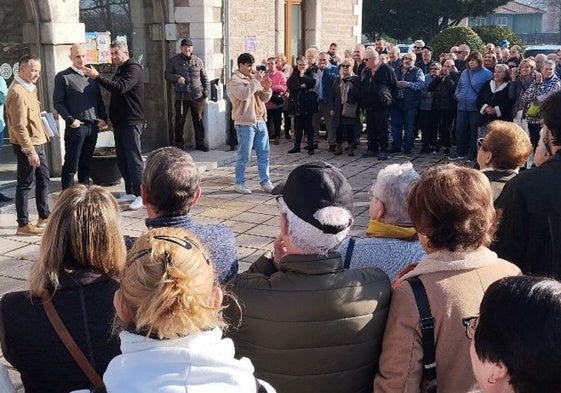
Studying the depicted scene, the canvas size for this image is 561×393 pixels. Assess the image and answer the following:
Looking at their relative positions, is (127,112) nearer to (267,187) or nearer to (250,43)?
(267,187)

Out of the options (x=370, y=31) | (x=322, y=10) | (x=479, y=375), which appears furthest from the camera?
(x=370, y=31)

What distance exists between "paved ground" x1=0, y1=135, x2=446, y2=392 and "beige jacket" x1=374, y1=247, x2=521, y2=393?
98.0 inches

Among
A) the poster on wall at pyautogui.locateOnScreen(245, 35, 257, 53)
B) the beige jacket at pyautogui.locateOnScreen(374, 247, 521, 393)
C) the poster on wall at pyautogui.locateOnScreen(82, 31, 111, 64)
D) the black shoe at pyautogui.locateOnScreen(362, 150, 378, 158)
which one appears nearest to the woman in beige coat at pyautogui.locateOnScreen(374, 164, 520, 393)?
the beige jacket at pyautogui.locateOnScreen(374, 247, 521, 393)

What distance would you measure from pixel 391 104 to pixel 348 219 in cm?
881

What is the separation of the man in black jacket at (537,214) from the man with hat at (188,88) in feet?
25.7

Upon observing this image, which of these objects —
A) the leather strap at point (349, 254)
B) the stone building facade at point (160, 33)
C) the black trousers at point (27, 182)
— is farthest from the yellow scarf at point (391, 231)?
the stone building facade at point (160, 33)

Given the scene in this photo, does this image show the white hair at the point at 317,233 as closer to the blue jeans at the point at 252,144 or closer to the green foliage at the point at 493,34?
the blue jeans at the point at 252,144

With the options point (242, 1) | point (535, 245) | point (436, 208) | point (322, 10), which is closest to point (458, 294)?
point (436, 208)

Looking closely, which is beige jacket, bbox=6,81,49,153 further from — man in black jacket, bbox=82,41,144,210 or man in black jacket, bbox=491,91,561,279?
man in black jacket, bbox=491,91,561,279

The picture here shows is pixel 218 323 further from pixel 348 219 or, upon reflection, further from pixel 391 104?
pixel 391 104

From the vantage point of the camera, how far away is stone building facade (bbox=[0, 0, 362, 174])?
27.2ft

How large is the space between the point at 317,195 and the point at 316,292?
34 centimetres

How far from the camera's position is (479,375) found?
4.92 ft

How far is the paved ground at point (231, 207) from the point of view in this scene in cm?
588
